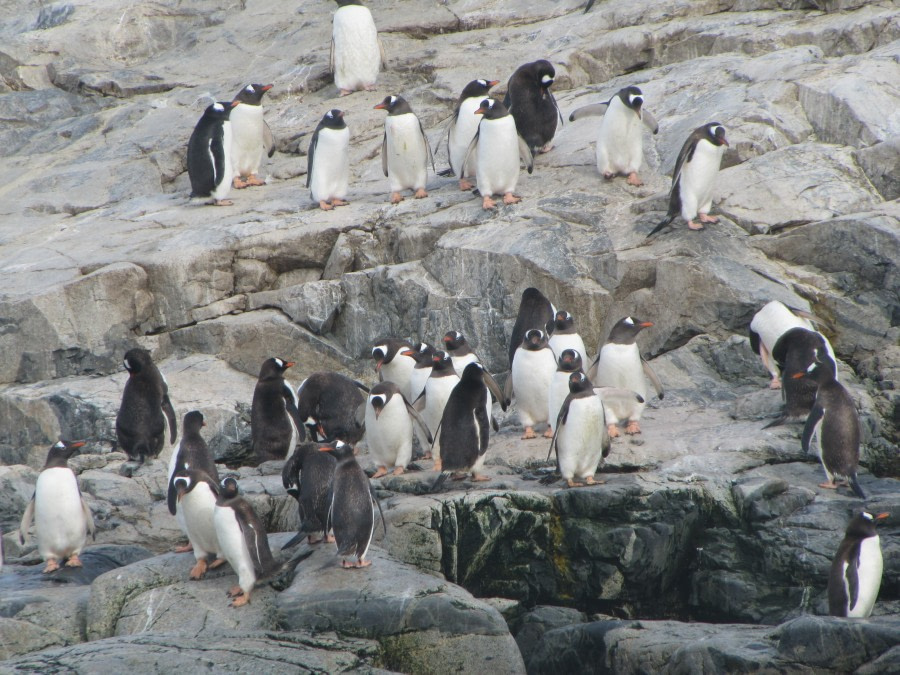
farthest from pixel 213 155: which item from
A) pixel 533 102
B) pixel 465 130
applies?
pixel 533 102

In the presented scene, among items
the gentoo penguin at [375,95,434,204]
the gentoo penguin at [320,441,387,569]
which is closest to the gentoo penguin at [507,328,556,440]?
the gentoo penguin at [320,441,387,569]

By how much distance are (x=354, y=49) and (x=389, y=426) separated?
7.43 meters

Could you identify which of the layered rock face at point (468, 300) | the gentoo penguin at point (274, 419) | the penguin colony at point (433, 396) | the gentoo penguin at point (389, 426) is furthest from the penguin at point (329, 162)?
the gentoo penguin at point (389, 426)

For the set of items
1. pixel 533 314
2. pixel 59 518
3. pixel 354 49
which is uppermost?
pixel 354 49

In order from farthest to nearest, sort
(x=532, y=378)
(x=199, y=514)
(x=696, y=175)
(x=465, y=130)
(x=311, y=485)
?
(x=465, y=130), (x=696, y=175), (x=532, y=378), (x=311, y=485), (x=199, y=514)

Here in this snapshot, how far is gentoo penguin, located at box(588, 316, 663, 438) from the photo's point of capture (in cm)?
949

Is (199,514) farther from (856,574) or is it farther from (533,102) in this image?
(533,102)

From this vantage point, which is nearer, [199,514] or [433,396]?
[199,514]

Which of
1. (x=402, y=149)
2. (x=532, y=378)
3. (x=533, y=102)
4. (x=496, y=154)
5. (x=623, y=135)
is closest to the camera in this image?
(x=532, y=378)

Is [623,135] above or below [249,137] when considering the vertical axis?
below

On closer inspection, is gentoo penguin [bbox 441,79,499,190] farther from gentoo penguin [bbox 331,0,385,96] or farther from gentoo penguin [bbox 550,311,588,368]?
gentoo penguin [bbox 550,311,588,368]

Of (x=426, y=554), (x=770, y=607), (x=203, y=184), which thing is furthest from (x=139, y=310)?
(x=770, y=607)

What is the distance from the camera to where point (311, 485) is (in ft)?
26.0

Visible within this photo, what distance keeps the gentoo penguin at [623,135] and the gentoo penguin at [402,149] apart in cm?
189
